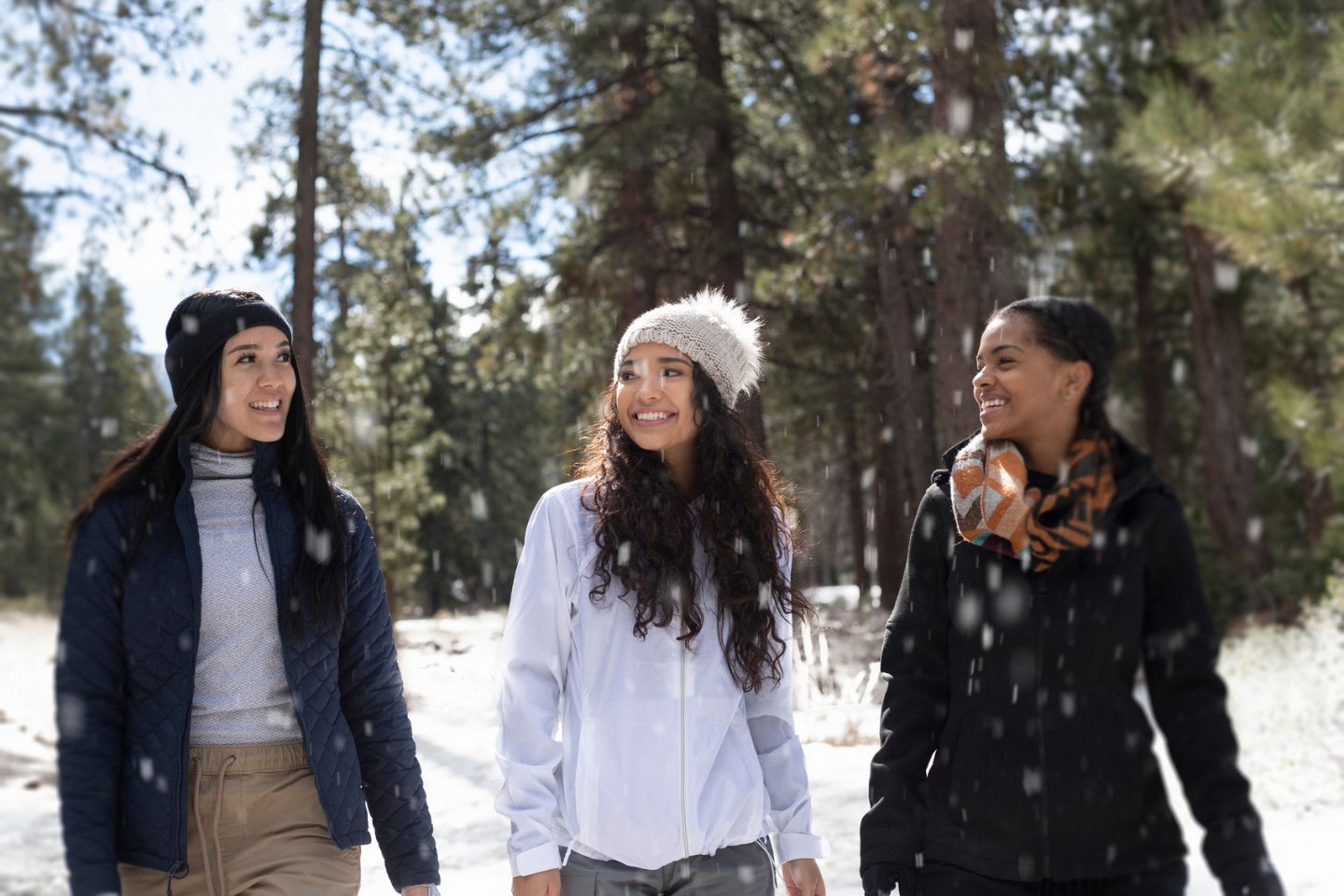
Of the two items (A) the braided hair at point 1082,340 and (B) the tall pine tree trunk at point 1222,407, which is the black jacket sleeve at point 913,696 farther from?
(B) the tall pine tree trunk at point 1222,407

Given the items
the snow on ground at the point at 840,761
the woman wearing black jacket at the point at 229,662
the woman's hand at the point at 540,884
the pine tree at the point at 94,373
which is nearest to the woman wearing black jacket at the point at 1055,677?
the woman's hand at the point at 540,884

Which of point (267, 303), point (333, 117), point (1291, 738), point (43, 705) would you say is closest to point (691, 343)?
point (267, 303)

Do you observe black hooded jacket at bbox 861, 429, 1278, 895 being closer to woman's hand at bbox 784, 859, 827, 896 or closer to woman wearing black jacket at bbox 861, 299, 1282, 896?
woman wearing black jacket at bbox 861, 299, 1282, 896

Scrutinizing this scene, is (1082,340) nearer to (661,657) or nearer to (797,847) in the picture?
(661,657)

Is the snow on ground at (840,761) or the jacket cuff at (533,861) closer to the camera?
the jacket cuff at (533,861)

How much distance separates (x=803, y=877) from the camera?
341 centimetres

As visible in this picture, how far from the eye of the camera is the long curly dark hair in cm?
340

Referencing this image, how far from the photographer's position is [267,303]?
3.53 meters

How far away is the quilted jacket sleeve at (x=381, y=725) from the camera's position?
3545 mm

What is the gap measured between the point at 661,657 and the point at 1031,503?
3.25ft

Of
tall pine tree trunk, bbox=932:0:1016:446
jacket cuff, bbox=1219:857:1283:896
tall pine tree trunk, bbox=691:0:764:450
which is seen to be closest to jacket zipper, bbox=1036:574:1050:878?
jacket cuff, bbox=1219:857:1283:896

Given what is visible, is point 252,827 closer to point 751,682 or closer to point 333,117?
point 751,682

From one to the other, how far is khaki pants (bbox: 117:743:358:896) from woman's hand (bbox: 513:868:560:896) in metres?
0.53

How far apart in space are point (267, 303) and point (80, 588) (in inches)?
34.2
